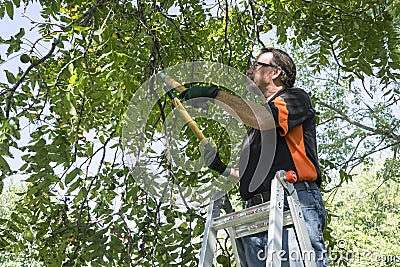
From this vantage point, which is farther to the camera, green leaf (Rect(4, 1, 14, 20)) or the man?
green leaf (Rect(4, 1, 14, 20))

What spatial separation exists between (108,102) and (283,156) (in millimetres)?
1080

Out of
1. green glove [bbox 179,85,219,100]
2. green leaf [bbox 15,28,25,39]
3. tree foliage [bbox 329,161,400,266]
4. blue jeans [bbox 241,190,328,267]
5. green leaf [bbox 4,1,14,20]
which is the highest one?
tree foliage [bbox 329,161,400,266]

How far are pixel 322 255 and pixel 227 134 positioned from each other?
1.57 meters

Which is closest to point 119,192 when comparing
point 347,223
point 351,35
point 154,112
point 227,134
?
point 154,112

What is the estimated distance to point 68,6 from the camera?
3.18m

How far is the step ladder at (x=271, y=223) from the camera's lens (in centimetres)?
192

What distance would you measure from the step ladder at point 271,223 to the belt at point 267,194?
8cm

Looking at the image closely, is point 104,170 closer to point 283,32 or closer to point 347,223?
point 283,32

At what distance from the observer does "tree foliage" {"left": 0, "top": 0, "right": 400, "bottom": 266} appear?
239 centimetres

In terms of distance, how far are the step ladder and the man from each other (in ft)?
0.14

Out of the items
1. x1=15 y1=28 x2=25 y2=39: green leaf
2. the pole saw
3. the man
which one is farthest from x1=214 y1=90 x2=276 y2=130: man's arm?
x1=15 y1=28 x2=25 y2=39: green leaf

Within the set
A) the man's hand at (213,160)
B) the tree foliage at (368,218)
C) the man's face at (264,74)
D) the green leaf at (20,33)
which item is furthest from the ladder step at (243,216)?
the tree foliage at (368,218)

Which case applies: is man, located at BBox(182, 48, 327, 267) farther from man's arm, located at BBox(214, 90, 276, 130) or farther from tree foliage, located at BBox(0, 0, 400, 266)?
tree foliage, located at BBox(0, 0, 400, 266)

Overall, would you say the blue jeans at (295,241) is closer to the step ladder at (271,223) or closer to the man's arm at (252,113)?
the step ladder at (271,223)
